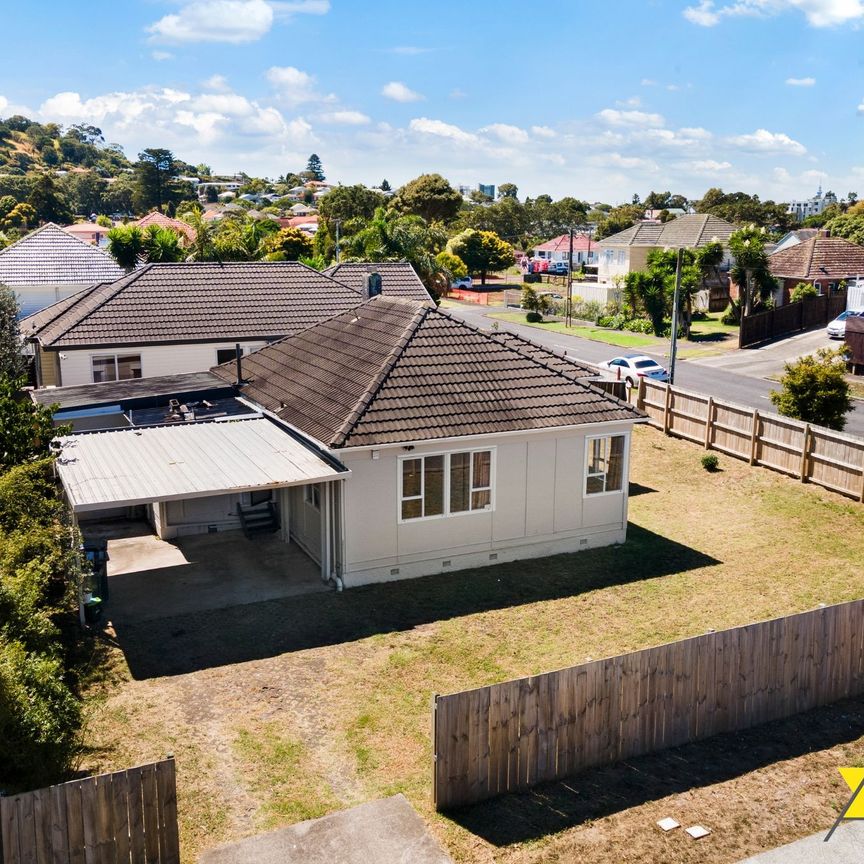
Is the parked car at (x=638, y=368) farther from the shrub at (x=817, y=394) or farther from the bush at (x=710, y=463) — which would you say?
the bush at (x=710, y=463)

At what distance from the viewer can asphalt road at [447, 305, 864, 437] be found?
113ft

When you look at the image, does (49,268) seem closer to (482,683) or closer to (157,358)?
(157,358)

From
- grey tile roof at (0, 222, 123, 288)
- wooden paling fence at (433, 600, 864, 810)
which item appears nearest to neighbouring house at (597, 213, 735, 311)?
grey tile roof at (0, 222, 123, 288)

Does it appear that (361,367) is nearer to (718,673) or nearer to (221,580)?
(221,580)

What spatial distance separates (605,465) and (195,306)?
16915 mm

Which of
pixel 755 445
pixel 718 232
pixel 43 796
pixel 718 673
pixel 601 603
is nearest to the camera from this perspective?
pixel 43 796

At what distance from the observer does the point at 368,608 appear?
1689 cm

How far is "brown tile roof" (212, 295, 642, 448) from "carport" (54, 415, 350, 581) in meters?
0.84

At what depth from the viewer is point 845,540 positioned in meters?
20.7

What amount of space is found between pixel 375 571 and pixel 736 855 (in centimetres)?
914

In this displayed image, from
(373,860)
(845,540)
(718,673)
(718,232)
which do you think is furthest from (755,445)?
(718,232)

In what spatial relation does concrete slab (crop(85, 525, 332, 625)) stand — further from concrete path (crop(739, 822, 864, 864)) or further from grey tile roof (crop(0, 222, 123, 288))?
grey tile roof (crop(0, 222, 123, 288))

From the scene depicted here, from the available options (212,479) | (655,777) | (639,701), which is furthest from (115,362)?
(655,777)

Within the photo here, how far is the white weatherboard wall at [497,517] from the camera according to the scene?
17625 mm
